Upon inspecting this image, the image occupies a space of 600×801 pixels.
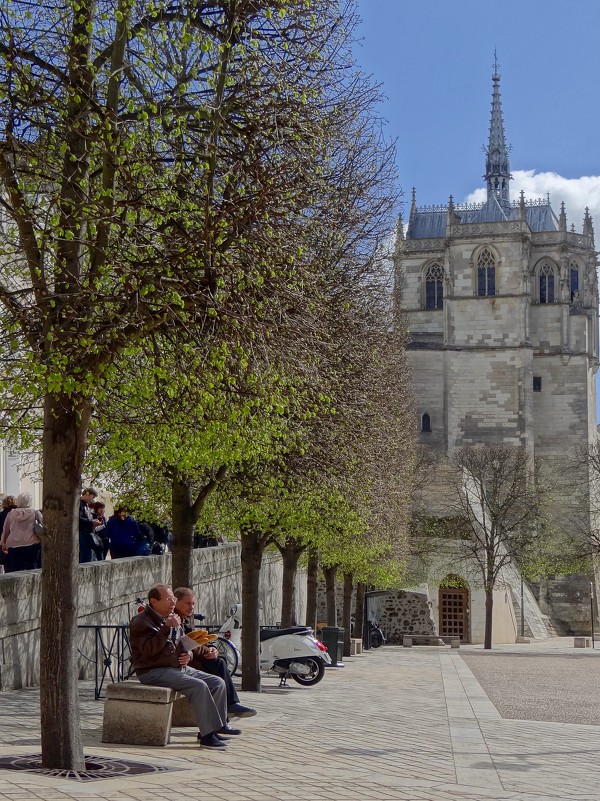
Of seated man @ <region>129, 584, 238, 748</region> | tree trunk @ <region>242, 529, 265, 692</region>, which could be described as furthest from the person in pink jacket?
seated man @ <region>129, 584, 238, 748</region>

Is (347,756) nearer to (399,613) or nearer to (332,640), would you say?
(332,640)

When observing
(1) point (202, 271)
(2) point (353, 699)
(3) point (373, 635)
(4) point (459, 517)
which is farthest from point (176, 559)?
(4) point (459, 517)

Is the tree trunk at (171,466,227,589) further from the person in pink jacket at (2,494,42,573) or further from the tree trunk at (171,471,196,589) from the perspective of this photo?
the person in pink jacket at (2,494,42,573)

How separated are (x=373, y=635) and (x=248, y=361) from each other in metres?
39.2

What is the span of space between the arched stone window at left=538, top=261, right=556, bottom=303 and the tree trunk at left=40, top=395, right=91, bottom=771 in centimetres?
8764

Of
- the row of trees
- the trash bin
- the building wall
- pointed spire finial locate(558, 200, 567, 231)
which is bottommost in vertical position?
the trash bin

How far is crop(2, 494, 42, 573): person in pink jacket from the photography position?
15.7 metres

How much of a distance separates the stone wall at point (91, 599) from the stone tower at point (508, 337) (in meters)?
64.1

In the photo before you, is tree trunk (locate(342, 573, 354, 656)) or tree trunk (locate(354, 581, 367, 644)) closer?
tree trunk (locate(342, 573, 354, 656))

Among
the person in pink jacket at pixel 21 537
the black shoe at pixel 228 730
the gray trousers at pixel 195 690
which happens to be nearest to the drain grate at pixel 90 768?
the gray trousers at pixel 195 690

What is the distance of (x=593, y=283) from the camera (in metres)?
96.6

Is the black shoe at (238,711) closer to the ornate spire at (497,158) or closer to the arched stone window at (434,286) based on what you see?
the arched stone window at (434,286)

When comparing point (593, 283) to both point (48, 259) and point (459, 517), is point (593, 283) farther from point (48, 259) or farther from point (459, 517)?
point (48, 259)

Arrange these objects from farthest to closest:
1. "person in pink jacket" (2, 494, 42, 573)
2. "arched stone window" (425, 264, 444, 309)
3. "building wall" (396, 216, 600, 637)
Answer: "arched stone window" (425, 264, 444, 309) < "building wall" (396, 216, 600, 637) < "person in pink jacket" (2, 494, 42, 573)
